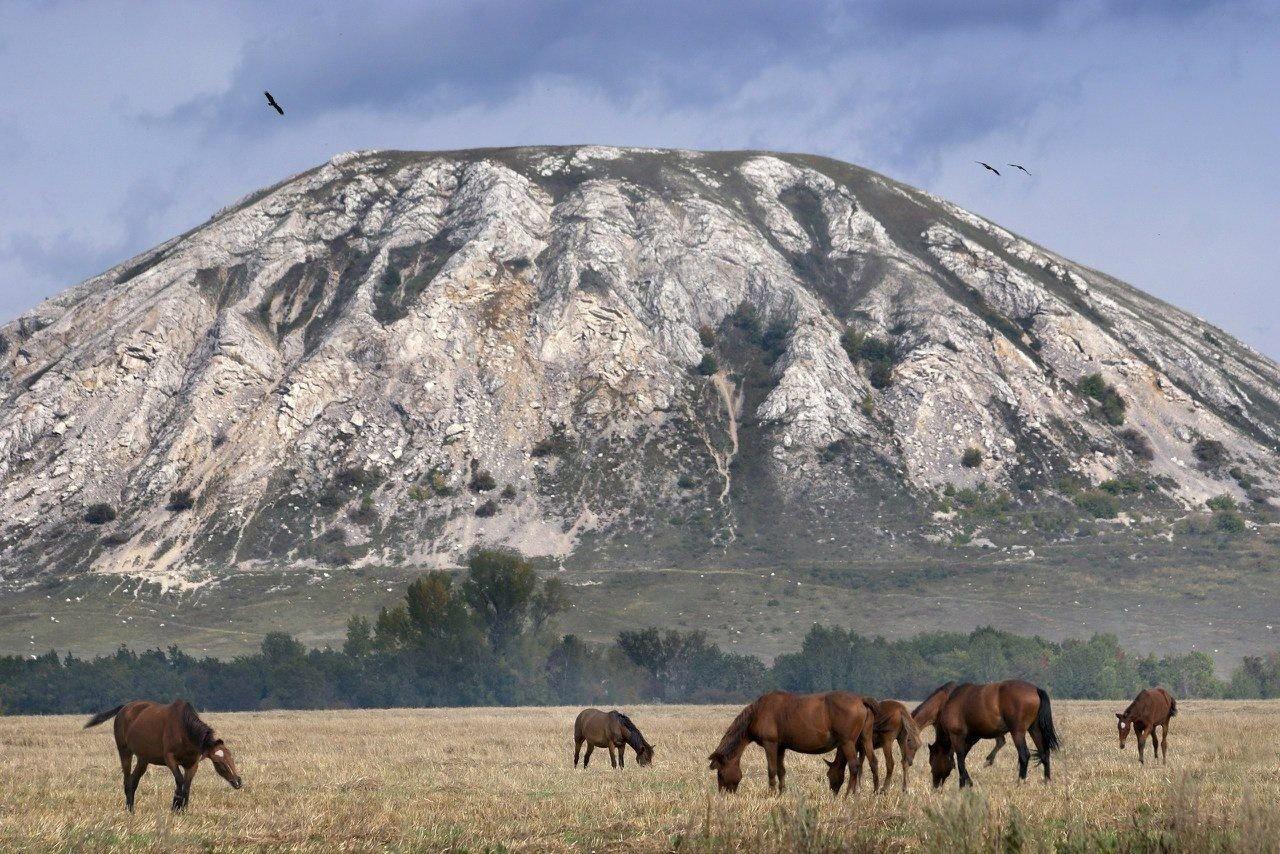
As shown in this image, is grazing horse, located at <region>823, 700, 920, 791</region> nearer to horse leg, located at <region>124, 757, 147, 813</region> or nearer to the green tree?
horse leg, located at <region>124, 757, 147, 813</region>

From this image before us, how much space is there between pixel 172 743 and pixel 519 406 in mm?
152003

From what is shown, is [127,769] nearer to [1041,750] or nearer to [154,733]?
[154,733]

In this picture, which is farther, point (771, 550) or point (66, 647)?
point (771, 550)

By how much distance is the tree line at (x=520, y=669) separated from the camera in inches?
3762

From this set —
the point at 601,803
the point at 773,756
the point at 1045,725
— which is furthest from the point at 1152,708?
the point at 601,803

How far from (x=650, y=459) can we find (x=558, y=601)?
64.9 metres

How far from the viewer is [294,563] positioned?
493 ft

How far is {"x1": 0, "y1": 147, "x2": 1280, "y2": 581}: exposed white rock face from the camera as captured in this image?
15788 centimetres

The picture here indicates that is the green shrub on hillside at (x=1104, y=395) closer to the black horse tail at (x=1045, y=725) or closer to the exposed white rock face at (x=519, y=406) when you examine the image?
the exposed white rock face at (x=519, y=406)

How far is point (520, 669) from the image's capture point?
336 ft

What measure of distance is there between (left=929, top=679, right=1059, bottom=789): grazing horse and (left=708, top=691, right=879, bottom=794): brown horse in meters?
2.23

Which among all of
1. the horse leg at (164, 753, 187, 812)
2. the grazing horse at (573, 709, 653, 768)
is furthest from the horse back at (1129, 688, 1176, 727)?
the horse leg at (164, 753, 187, 812)

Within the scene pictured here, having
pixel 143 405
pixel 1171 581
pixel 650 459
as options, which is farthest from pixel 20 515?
pixel 1171 581

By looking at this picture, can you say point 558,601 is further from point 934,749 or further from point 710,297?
point 710,297
